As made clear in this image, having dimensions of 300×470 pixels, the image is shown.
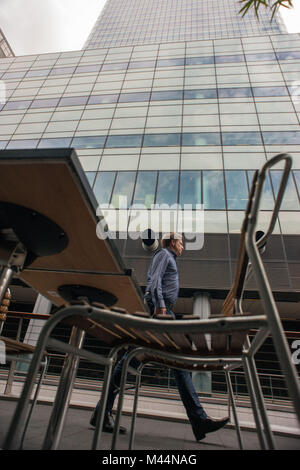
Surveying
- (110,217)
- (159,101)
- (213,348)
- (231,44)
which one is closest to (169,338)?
(213,348)

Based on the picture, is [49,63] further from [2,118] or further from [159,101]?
[159,101]

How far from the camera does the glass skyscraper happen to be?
26.6ft

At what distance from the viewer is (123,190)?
32.5ft

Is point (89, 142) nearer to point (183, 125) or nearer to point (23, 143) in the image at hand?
point (23, 143)

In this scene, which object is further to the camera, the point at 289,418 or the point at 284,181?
the point at 289,418

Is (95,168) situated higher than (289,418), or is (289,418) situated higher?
(95,168)

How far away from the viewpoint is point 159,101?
41.9 ft

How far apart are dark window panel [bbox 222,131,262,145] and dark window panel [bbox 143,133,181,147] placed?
7.09 ft

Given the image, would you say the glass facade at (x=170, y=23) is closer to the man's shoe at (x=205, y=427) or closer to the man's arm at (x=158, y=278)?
the man's arm at (x=158, y=278)

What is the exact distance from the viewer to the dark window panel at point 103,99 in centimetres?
1332

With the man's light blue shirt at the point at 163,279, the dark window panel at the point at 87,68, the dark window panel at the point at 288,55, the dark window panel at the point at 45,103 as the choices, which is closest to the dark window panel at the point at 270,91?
the dark window panel at the point at 288,55

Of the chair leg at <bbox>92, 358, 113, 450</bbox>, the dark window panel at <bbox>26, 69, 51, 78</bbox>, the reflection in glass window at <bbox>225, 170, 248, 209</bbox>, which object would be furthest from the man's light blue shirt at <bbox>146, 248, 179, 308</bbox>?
the dark window panel at <bbox>26, 69, 51, 78</bbox>

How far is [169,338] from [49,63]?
69.9 ft

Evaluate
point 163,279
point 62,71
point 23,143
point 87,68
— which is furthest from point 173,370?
point 62,71
